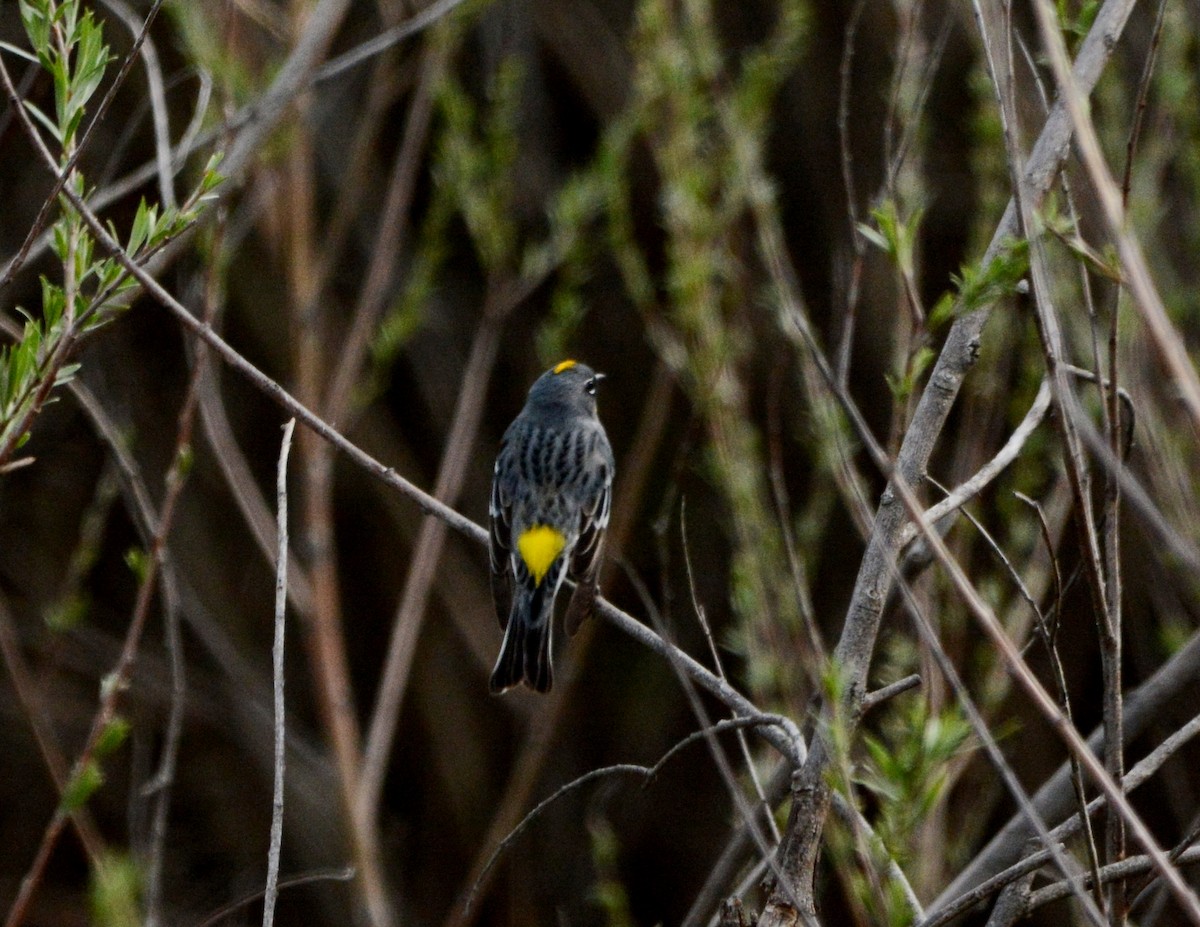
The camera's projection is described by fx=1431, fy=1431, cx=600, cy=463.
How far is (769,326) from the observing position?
860 cm

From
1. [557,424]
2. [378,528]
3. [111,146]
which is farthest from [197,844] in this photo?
[557,424]

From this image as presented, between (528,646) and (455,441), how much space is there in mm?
1463

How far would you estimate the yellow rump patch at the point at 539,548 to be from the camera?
512cm

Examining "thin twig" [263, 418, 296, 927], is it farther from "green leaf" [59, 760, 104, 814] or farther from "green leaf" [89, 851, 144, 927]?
"green leaf" [89, 851, 144, 927]

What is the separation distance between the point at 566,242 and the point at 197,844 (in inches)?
235

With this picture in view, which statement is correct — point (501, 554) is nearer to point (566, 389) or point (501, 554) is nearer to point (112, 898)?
point (566, 389)

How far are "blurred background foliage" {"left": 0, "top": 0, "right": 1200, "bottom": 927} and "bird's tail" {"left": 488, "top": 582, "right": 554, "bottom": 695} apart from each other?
1.14 m

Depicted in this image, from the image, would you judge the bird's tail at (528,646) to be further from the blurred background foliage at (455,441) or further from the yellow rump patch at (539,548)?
the blurred background foliage at (455,441)

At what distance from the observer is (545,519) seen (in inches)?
208

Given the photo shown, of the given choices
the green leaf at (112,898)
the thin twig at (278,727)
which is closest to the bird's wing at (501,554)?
the green leaf at (112,898)

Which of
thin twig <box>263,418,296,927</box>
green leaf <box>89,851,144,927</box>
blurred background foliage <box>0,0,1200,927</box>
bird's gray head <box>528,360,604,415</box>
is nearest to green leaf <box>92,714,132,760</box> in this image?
green leaf <box>89,851,144,927</box>

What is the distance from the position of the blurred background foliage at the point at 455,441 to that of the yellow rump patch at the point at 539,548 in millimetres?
860

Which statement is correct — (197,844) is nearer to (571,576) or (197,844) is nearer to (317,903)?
(317,903)

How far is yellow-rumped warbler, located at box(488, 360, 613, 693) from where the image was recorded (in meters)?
4.89
